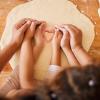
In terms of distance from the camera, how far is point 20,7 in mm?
1290

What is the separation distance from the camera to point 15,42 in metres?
1.12

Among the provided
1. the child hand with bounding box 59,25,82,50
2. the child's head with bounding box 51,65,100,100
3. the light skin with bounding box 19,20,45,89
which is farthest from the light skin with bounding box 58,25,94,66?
the child's head with bounding box 51,65,100,100

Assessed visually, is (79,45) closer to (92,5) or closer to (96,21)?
(96,21)

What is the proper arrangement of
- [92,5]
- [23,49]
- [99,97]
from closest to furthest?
[99,97] → [23,49] → [92,5]

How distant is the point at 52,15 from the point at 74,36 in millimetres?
178

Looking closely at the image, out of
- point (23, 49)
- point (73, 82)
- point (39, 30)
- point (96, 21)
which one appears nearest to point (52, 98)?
point (73, 82)

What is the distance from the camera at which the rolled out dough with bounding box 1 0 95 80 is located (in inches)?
47.8

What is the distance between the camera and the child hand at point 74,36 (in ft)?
3.72

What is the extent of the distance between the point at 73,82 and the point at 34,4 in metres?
0.81

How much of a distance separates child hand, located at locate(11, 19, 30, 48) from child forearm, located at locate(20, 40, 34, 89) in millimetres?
26

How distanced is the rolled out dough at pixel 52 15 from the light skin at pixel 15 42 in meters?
0.06

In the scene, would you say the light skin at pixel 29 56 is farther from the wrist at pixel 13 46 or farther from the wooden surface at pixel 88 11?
the wooden surface at pixel 88 11

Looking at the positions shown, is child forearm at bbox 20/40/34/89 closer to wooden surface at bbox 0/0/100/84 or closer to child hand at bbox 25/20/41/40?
child hand at bbox 25/20/41/40

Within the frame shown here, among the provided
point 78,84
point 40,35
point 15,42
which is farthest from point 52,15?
point 78,84
